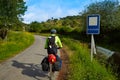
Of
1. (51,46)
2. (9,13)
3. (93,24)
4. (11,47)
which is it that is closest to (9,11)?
(9,13)

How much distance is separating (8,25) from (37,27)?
38.7 m

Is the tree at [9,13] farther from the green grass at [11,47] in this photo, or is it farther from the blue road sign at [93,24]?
the blue road sign at [93,24]

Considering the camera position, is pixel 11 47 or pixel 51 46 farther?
pixel 11 47

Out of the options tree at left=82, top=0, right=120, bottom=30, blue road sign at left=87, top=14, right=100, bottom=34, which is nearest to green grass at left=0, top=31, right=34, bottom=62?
blue road sign at left=87, top=14, right=100, bottom=34

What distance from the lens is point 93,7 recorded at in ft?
164

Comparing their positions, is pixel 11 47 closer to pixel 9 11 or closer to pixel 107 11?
pixel 107 11

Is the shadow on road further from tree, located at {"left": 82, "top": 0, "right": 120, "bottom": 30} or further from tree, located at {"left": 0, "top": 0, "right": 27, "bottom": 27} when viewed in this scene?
tree, located at {"left": 0, "top": 0, "right": 27, "bottom": 27}

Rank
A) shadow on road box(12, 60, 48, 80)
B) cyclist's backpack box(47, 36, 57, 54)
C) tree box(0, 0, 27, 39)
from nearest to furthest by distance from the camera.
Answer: cyclist's backpack box(47, 36, 57, 54), shadow on road box(12, 60, 48, 80), tree box(0, 0, 27, 39)

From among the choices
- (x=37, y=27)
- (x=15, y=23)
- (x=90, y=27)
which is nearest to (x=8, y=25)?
Answer: (x=15, y=23)

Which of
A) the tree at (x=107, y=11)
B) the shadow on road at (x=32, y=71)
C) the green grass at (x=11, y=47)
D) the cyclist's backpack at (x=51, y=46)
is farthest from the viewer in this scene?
the tree at (x=107, y=11)

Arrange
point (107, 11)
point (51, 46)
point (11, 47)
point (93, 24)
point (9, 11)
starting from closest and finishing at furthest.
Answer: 1. point (51, 46)
2. point (93, 24)
3. point (11, 47)
4. point (107, 11)
5. point (9, 11)

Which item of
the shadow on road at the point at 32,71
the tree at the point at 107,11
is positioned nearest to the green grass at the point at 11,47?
the shadow on road at the point at 32,71

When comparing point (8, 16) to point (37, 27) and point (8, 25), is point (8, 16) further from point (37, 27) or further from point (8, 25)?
point (37, 27)

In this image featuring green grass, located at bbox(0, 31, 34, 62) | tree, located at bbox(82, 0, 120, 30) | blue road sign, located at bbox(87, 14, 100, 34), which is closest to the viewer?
blue road sign, located at bbox(87, 14, 100, 34)
